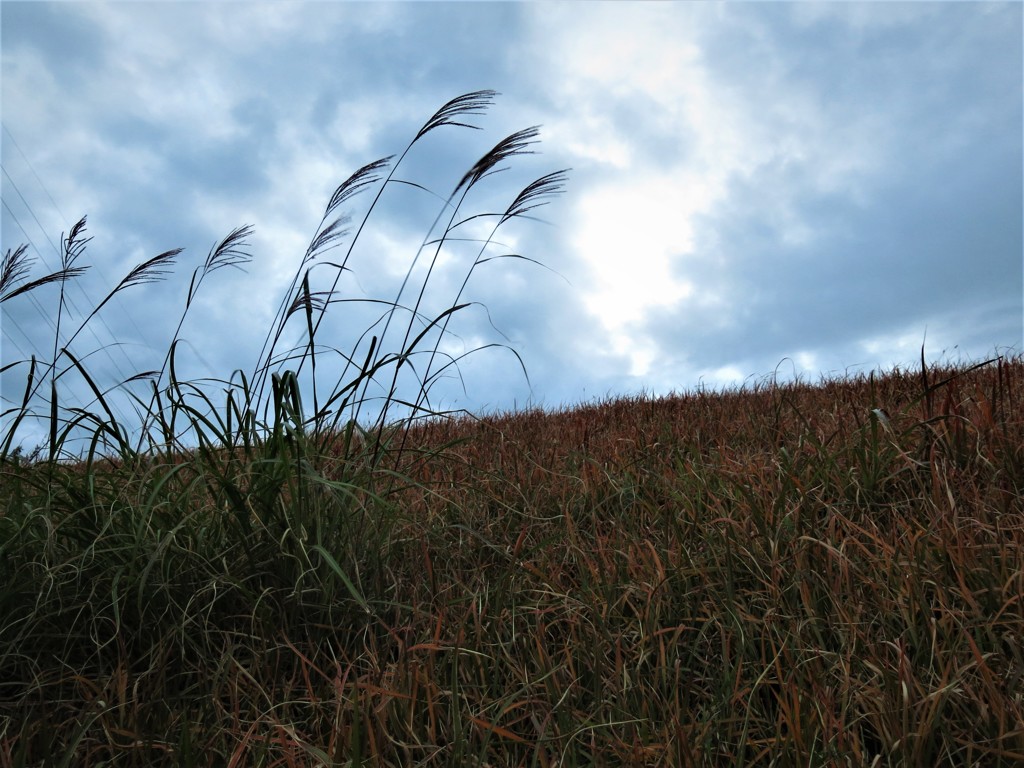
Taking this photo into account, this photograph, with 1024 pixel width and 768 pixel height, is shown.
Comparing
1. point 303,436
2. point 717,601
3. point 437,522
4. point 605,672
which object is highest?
point 303,436

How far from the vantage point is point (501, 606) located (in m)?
2.38

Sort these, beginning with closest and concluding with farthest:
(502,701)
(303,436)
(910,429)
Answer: (502,701), (303,436), (910,429)

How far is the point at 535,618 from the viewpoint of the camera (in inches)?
92.9

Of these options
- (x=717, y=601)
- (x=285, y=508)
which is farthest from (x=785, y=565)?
(x=285, y=508)

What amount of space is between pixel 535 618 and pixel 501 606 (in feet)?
0.40

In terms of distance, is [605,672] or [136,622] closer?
[605,672]

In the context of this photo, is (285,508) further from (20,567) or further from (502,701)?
(502,701)

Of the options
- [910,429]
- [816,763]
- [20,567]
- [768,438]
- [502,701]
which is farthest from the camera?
[768,438]

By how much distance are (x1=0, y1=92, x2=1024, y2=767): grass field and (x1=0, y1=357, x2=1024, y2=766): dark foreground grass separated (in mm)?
14

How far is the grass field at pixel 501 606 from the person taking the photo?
180cm

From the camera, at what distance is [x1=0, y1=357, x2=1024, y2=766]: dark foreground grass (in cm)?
179

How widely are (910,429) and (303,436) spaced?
96.6 inches

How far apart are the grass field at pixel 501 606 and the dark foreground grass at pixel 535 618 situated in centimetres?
1

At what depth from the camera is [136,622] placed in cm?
234
